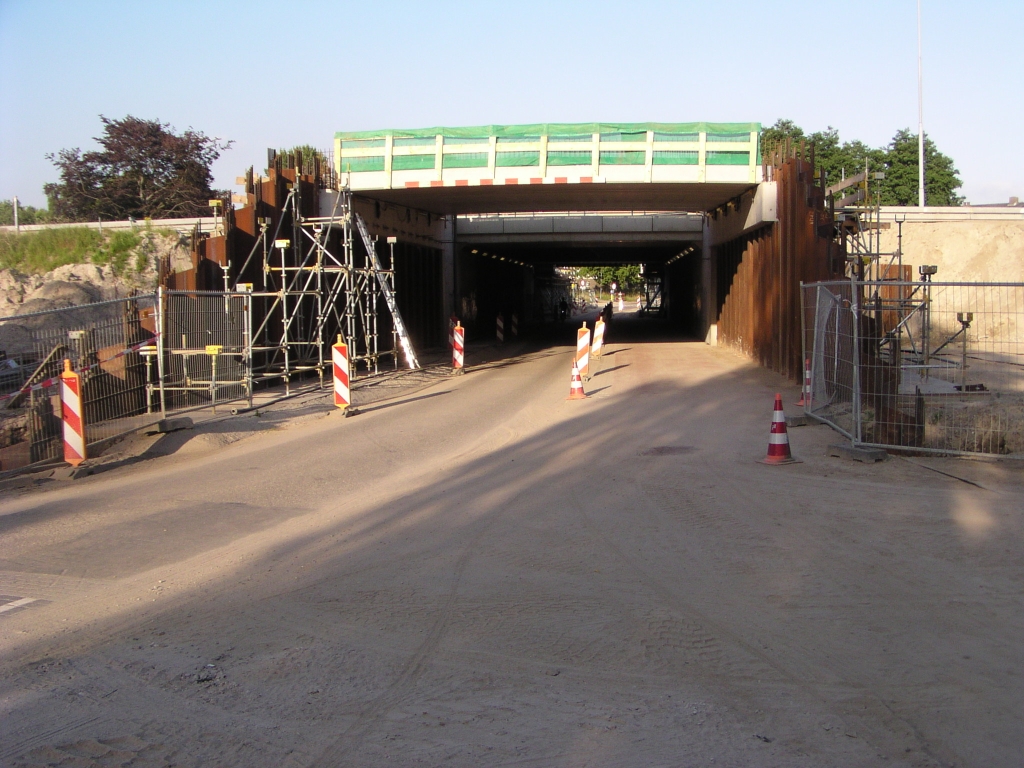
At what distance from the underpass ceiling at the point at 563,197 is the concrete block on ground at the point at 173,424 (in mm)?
11382

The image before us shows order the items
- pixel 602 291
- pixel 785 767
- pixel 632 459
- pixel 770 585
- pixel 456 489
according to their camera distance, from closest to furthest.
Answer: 1. pixel 785 767
2. pixel 770 585
3. pixel 456 489
4. pixel 632 459
5. pixel 602 291

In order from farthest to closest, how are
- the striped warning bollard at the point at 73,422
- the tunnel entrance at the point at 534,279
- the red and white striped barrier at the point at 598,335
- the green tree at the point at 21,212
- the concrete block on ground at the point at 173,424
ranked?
the green tree at the point at 21,212
the tunnel entrance at the point at 534,279
the red and white striped barrier at the point at 598,335
the concrete block on ground at the point at 173,424
the striped warning bollard at the point at 73,422

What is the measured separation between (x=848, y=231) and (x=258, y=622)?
1987 centimetres

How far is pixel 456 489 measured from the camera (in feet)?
31.1

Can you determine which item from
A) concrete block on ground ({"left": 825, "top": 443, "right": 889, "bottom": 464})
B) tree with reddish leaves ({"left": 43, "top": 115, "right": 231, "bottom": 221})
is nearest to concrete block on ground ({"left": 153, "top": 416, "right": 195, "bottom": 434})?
concrete block on ground ({"left": 825, "top": 443, "right": 889, "bottom": 464})

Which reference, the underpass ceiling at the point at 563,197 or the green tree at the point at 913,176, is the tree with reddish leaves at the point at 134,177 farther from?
the green tree at the point at 913,176

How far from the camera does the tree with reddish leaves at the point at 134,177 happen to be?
42.7 metres

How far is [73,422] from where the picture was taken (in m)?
10.8

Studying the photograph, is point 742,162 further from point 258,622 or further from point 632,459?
point 258,622

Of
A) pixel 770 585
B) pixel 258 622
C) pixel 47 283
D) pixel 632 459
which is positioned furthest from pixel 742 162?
pixel 47 283

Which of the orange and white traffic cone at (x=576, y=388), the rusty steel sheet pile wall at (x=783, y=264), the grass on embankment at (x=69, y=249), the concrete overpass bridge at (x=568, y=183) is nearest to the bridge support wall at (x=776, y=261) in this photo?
the rusty steel sheet pile wall at (x=783, y=264)

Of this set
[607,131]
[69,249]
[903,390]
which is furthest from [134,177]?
[903,390]

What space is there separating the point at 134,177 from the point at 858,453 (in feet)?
136

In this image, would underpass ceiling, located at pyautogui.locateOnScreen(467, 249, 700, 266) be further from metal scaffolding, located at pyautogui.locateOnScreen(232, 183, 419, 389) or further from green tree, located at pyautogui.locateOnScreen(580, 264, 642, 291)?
green tree, located at pyautogui.locateOnScreen(580, 264, 642, 291)
